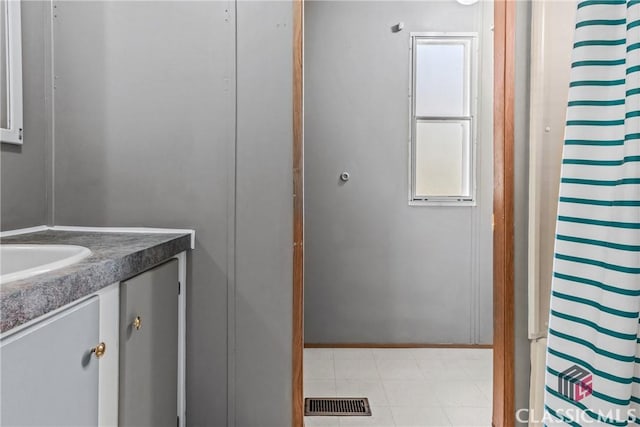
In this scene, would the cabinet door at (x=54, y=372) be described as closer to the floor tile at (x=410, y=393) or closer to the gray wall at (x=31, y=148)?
the gray wall at (x=31, y=148)

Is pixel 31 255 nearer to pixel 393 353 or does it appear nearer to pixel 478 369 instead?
pixel 393 353

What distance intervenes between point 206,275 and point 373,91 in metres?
1.81

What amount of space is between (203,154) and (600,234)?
4.27ft

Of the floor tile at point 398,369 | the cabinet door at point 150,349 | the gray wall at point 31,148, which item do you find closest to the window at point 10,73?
the gray wall at point 31,148

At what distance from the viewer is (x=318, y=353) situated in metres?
2.85

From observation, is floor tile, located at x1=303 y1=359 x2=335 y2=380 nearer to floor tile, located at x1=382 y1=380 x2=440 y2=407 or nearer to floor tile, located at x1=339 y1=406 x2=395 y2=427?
floor tile, located at x1=382 y1=380 x2=440 y2=407

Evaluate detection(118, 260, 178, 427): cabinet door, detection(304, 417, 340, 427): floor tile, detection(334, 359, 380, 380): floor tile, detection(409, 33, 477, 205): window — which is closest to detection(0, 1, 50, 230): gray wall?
detection(118, 260, 178, 427): cabinet door

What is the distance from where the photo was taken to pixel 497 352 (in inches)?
68.3

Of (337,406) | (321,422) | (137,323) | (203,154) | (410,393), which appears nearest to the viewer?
(137,323)

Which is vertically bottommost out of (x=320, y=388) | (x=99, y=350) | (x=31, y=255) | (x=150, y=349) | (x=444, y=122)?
(x=320, y=388)

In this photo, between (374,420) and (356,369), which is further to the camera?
(356,369)

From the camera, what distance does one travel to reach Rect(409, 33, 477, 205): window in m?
2.94

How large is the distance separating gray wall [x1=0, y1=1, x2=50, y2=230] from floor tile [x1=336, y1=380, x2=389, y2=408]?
5.35 ft

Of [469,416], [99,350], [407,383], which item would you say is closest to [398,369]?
[407,383]
